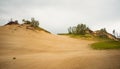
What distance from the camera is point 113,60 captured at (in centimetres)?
1042

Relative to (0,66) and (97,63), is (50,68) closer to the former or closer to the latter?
(97,63)

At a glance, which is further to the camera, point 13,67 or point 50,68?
point 13,67

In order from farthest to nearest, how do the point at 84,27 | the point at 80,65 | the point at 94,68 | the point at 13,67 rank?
the point at 84,27 → the point at 13,67 → the point at 80,65 → the point at 94,68

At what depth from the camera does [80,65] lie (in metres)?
9.84

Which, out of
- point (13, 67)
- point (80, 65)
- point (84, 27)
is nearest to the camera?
point (80, 65)

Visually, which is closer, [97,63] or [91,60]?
[97,63]

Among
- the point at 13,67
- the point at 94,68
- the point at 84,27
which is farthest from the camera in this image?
the point at 84,27

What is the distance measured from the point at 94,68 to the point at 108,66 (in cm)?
100

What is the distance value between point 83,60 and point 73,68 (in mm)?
1686

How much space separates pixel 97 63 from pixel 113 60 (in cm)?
140

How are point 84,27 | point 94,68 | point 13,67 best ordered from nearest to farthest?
point 94,68 → point 13,67 → point 84,27

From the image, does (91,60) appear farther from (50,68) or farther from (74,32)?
(74,32)

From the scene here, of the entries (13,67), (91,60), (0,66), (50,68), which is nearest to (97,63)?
(91,60)

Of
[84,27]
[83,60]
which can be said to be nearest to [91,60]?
[83,60]
